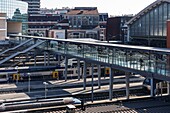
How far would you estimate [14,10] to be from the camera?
68.3 m

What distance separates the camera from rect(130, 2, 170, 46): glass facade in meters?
39.8

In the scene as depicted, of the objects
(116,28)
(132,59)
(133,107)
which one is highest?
(116,28)

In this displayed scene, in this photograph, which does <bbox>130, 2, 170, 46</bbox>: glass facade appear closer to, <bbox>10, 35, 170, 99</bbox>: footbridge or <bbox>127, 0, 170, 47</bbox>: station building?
<bbox>127, 0, 170, 47</bbox>: station building

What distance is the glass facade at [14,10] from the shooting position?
64.2 metres

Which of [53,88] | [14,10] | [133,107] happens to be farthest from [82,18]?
[133,107]

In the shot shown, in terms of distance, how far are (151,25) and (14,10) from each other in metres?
36.3

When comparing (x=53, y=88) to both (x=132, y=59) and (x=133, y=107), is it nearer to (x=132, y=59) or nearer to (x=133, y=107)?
(x=132, y=59)

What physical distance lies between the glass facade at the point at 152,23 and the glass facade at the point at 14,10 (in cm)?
2971

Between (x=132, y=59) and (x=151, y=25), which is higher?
(x=151, y=25)

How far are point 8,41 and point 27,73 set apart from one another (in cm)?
2135

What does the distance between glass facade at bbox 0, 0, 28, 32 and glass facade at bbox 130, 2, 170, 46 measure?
29714 mm

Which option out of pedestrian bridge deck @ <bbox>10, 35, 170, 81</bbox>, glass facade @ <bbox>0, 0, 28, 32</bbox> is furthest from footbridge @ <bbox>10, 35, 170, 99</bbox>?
glass facade @ <bbox>0, 0, 28, 32</bbox>

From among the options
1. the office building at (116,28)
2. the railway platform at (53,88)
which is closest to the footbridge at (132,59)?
the railway platform at (53,88)

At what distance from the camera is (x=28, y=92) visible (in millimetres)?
31109
